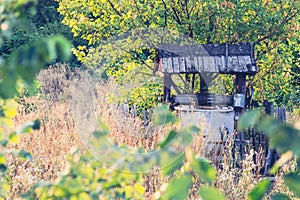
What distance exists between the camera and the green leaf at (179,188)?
0.73 m

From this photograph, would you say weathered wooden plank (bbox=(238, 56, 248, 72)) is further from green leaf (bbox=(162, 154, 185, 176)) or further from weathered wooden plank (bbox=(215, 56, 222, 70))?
green leaf (bbox=(162, 154, 185, 176))

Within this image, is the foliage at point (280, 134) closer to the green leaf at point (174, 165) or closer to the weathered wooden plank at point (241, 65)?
the green leaf at point (174, 165)

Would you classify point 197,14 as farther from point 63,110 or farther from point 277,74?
point 63,110

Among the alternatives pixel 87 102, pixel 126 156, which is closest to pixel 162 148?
pixel 126 156

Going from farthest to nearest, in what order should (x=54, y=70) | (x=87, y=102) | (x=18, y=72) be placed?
(x=54, y=70)
(x=87, y=102)
(x=18, y=72)

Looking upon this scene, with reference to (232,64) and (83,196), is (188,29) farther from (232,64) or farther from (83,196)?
(83,196)

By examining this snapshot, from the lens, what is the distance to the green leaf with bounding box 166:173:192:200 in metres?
0.73

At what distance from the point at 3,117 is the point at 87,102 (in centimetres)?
454

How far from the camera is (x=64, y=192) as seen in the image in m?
0.87

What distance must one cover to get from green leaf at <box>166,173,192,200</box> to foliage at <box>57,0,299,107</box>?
6.43m

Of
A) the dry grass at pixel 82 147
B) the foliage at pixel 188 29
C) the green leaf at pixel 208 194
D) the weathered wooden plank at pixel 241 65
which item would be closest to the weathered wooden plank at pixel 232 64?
the weathered wooden plank at pixel 241 65

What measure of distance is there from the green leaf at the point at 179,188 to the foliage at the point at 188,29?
643 centimetres

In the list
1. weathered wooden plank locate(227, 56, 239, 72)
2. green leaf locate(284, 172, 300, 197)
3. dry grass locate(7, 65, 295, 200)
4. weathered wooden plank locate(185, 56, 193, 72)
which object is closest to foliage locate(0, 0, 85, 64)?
weathered wooden plank locate(185, 56, 193, 72)

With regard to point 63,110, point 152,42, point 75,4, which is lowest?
point 63,110
